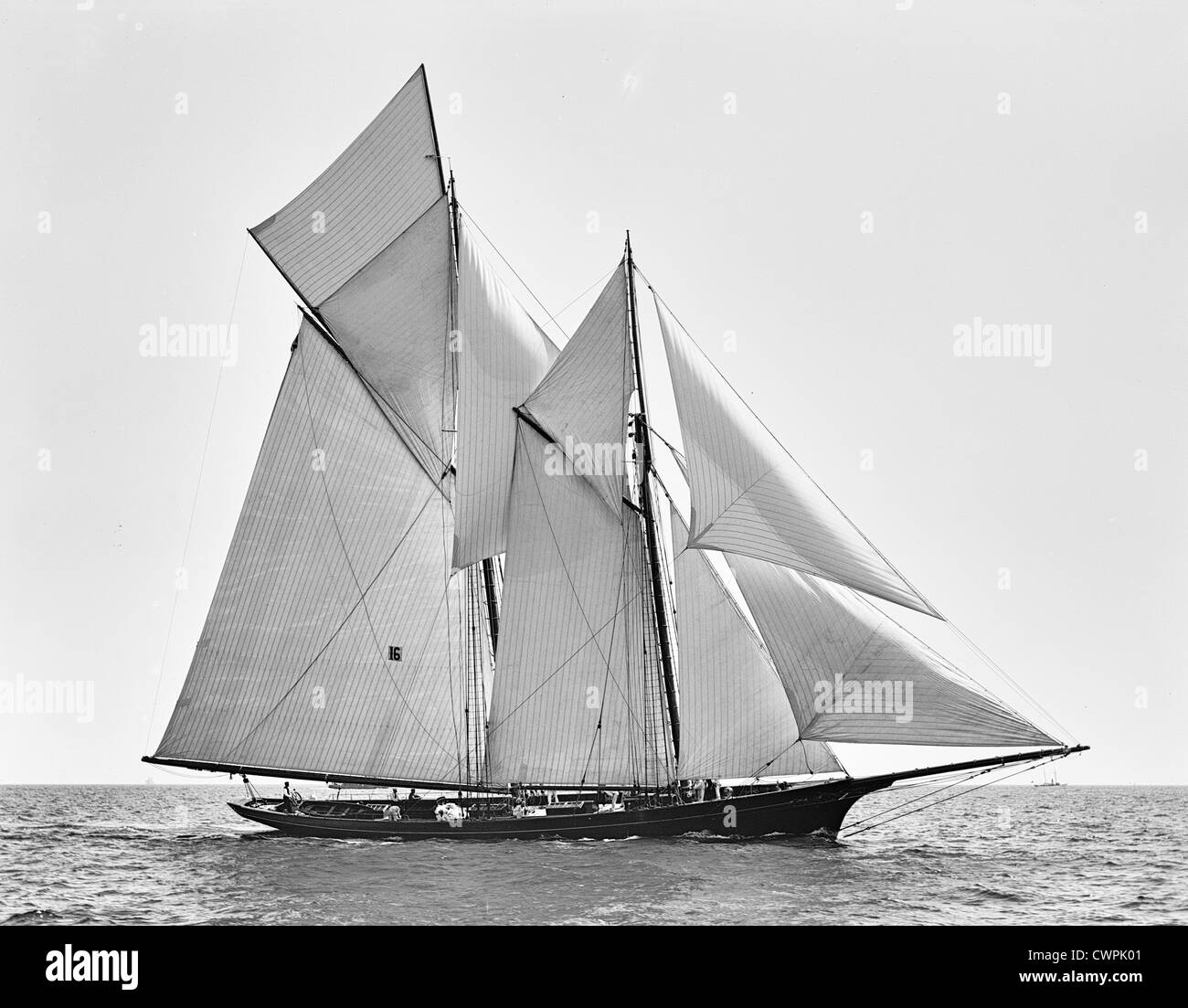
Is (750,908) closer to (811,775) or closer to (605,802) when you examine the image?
(811,775)

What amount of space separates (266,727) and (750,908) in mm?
23172

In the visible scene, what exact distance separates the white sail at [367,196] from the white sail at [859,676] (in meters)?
18.1

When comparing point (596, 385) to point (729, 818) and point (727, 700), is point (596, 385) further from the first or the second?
point (729, 818)

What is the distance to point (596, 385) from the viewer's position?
4556 cm

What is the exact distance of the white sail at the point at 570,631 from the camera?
46594 millimetres

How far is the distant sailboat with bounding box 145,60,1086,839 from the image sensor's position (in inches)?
1625

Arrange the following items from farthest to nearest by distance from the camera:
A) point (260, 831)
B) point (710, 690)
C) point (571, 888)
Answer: point (260, 831), point (710, 690), point (571, 888)

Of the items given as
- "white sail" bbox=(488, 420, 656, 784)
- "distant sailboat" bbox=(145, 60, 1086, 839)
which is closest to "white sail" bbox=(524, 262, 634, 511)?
"distant sailboat" bbox=(145, 60, 1086, 839)

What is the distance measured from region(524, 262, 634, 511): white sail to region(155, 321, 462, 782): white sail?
7.22 metres

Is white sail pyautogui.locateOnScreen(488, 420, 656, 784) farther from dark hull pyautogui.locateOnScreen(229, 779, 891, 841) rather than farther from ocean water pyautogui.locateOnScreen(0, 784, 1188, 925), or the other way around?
ocean water pyautogui.locateOnScreen(0, 784, 1188, 925)
